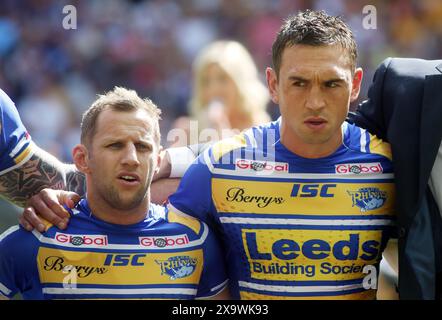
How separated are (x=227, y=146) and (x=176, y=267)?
0.55 meters

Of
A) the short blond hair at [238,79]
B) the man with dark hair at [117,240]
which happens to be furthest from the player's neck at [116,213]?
the short blond hair at [238,79]

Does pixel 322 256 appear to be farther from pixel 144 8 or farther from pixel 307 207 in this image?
pixel 144 8

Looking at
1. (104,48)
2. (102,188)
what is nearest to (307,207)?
(102,188)

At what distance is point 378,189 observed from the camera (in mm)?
3344

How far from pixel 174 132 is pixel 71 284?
2.38 metres

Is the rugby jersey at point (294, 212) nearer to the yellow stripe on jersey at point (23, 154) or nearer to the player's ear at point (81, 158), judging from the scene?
the player's ear at point (81, 158)

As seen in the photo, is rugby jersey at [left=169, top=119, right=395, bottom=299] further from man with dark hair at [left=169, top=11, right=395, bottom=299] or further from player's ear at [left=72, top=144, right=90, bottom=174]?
player's ear at [left=72, top=144, right=90, bottom=174]

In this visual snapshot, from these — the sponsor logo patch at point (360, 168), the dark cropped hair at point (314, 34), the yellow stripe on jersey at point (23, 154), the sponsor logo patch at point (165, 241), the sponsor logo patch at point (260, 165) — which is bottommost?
the sponsor logo patch at point (165, 241)

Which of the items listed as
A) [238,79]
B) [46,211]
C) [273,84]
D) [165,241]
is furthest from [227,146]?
[238,79]

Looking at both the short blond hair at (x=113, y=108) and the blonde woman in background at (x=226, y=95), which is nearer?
the short blond hair at (x=113, y=108)

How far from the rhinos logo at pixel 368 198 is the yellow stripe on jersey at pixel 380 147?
0.16 meters

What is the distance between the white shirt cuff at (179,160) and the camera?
3.66 metres

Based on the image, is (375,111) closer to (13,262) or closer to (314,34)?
(314,34)

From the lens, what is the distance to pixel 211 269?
3326 mm
